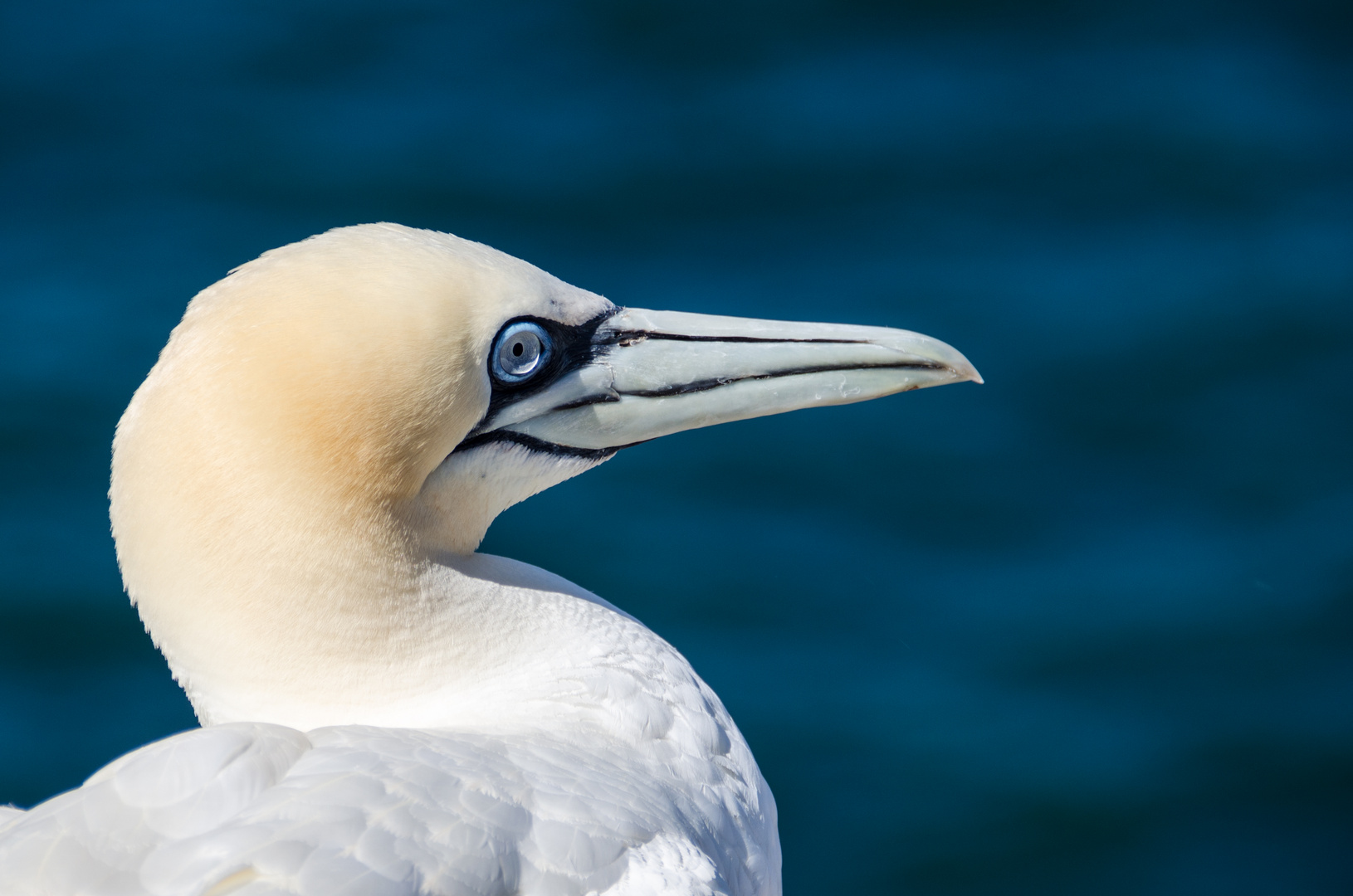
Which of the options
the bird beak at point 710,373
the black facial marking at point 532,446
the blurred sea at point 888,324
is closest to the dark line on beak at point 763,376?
the bird beak at point 710,373

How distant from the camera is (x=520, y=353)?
10.2 ft

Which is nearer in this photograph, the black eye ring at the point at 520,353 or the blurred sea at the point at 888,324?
the black eye ring at the point at 520,353

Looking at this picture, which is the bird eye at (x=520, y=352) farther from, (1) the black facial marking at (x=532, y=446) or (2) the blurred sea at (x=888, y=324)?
(2) the blurred sea at (x=888, y=324)

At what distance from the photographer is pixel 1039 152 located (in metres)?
6.92

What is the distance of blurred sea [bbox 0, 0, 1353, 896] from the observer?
5211 millimetres

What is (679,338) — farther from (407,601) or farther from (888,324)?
(888,324)

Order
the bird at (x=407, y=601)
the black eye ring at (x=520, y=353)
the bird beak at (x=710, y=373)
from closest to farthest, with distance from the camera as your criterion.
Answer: the bird at (x=407, y=601), the black eye ring at (x=520, y=353), the bird beak at (x=710, y=373)

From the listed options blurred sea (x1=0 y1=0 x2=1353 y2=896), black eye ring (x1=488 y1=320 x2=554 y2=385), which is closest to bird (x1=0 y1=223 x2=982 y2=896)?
black eye ring (x1=488 y1=320 x2=554 y2=385)

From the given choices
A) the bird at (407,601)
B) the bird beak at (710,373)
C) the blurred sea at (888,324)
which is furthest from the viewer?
the blurred sea at (888,324)

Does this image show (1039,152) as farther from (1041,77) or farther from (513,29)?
(513,29)

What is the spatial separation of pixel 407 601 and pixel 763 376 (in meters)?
0.89

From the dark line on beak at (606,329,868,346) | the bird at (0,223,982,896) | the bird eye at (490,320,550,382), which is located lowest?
the bird at (0,223,982,896)

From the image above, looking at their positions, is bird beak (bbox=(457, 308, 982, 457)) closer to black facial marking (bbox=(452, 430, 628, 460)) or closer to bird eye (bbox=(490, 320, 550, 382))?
black facial marking (bbox=(452, 430, 628, 460))

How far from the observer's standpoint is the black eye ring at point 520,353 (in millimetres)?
3059
